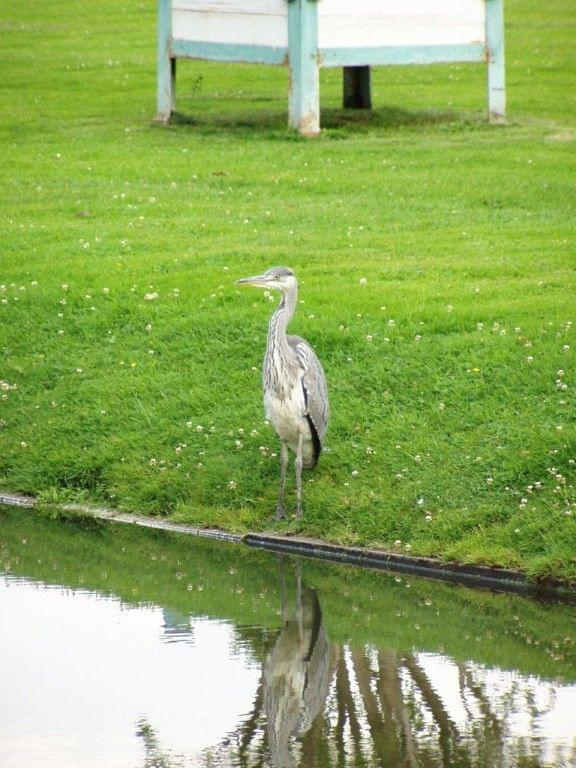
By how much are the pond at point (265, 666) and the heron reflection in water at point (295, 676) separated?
2cm

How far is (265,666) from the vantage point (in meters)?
8.94

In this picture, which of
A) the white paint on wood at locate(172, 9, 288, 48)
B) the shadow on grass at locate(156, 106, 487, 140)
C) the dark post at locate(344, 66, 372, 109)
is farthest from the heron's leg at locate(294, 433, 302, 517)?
the dark post at locate(344, 66, 372, 109)

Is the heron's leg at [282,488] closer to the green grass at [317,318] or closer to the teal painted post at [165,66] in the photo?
the green grass at [317,318]

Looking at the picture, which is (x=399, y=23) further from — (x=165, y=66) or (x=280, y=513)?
(x=280, y=513)

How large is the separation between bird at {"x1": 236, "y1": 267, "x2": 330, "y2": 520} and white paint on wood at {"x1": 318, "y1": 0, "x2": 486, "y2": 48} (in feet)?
36.0

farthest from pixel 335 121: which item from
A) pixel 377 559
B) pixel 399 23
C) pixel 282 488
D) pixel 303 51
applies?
pixel 377 559

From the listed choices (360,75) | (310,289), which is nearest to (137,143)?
(360,75)

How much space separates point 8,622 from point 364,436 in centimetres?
380

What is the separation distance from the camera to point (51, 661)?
900cm

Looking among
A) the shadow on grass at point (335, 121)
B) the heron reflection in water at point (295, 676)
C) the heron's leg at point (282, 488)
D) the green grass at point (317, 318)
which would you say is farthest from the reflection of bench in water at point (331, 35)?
the heron reflection in water at point (295, 676)

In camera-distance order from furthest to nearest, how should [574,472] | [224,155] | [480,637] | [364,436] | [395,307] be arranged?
[224,155] < [395,307] < [364,436] < [574,472] < [480,637]

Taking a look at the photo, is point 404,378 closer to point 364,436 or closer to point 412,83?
point 364,436

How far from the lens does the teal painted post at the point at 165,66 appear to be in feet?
77.0

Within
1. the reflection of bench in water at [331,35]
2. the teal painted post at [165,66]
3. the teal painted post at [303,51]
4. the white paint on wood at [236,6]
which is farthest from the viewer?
the teal painted post at [165,66]
